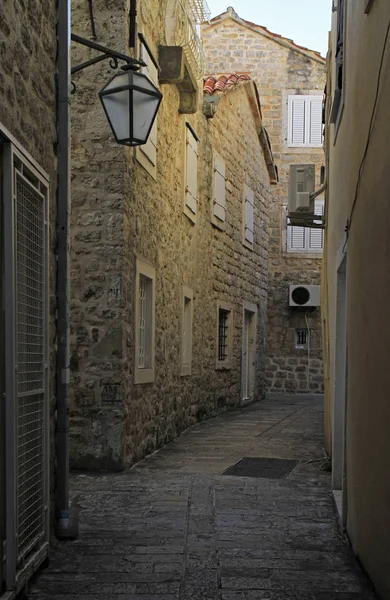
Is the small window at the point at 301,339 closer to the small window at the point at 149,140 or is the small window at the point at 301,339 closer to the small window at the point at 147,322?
the small window at the point at 147,322

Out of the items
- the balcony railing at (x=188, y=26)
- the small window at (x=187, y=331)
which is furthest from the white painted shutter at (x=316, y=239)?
the small window at (x=187, y=331)

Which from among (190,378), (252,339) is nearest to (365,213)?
(190,378)

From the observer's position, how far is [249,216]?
18.0m

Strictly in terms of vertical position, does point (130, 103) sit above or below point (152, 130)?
below

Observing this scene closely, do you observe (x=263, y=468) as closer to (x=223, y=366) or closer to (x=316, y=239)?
(x=223, y=366)

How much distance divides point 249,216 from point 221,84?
363 cm

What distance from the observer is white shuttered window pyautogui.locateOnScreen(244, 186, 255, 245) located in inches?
692

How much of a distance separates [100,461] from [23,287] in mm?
4222

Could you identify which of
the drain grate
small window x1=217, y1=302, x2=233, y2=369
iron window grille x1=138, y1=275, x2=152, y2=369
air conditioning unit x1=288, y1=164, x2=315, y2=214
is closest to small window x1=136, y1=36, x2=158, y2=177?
iron window grille x1=138, y1=275, x2=152, y2=369

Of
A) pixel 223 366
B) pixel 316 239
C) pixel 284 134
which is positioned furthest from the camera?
pixel 284 134

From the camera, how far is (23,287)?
14.5ft

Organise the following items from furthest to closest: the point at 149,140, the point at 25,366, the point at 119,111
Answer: the point at 149,140 < the point at 119,111 < the point at 25,366

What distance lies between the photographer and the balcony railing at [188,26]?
10711 millimetres

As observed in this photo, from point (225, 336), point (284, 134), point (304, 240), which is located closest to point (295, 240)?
point (304, 240)
